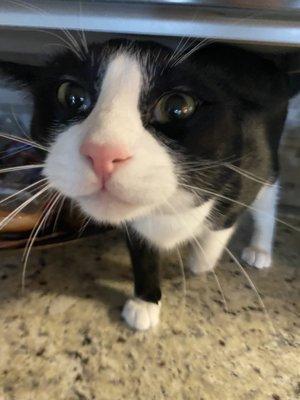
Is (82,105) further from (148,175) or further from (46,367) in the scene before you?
(46,367)

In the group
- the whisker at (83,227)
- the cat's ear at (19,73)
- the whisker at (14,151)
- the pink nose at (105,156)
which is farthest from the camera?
the whisker at (14,151)

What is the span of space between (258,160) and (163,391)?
0.37m

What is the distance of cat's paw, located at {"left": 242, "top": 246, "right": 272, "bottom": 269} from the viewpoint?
0.99 metres

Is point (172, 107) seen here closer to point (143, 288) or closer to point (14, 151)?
point (143, 288)

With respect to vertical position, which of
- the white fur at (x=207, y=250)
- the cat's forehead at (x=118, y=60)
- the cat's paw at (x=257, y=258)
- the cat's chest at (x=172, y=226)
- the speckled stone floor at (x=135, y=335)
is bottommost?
the speckled stone floor at (x=135, y=335)

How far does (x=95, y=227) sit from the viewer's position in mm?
1000

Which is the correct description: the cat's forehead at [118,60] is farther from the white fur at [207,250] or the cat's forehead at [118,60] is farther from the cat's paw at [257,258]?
the cat's paw at [257,258]

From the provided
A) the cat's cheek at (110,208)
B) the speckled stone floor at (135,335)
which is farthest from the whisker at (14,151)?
the cat's cheek at (110,208)

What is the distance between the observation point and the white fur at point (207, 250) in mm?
891

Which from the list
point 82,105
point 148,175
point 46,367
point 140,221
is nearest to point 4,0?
point 82,105

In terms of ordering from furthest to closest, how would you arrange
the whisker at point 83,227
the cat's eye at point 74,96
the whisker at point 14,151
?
the whisker at point 14,151, the whisker at point 83,227, the cat's eye at point 74,96

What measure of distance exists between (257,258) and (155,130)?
48 cm

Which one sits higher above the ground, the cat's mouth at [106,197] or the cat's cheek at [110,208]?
the cat's mouth at [106,197]

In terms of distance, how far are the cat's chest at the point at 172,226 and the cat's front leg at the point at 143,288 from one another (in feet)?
0.09
